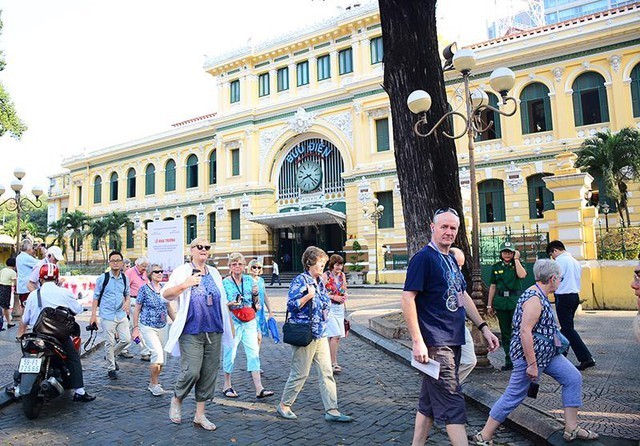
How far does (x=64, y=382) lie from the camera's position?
5652 mm

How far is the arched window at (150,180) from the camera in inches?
1513

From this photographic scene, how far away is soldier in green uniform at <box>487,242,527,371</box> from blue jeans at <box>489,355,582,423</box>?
2501mm

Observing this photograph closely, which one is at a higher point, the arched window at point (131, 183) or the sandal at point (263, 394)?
the arched window at point (131, 183)

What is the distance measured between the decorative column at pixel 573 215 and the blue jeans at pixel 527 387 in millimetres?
9583

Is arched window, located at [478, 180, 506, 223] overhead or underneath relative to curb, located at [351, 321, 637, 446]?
overhead

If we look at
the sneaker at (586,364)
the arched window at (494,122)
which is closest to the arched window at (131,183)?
the arched window at (494,122)

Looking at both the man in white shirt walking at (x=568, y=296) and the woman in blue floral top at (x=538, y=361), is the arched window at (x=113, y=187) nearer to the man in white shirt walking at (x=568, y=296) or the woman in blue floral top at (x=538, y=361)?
the man in white shirt walking at (x=568, y=296)

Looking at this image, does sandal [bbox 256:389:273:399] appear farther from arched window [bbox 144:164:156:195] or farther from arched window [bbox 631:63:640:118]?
arched window [bbox 144:164:156:195]

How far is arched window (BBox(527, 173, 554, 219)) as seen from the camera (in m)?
23.3

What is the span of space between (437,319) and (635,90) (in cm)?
2339

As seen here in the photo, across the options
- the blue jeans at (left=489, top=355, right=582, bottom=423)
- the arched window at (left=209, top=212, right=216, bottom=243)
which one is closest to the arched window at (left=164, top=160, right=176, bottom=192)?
the arched window at (left=209, top=212, right=216, bottom=243)

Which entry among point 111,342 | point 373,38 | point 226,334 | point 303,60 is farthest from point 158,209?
point 226,334

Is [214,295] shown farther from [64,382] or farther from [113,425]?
[64,382]

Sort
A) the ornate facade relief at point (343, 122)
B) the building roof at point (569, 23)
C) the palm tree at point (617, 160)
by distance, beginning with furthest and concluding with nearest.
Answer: the ornate facade relief at point (343, 122)
the building roof at point (569, 23)
the palm tree at point (617, 160)
